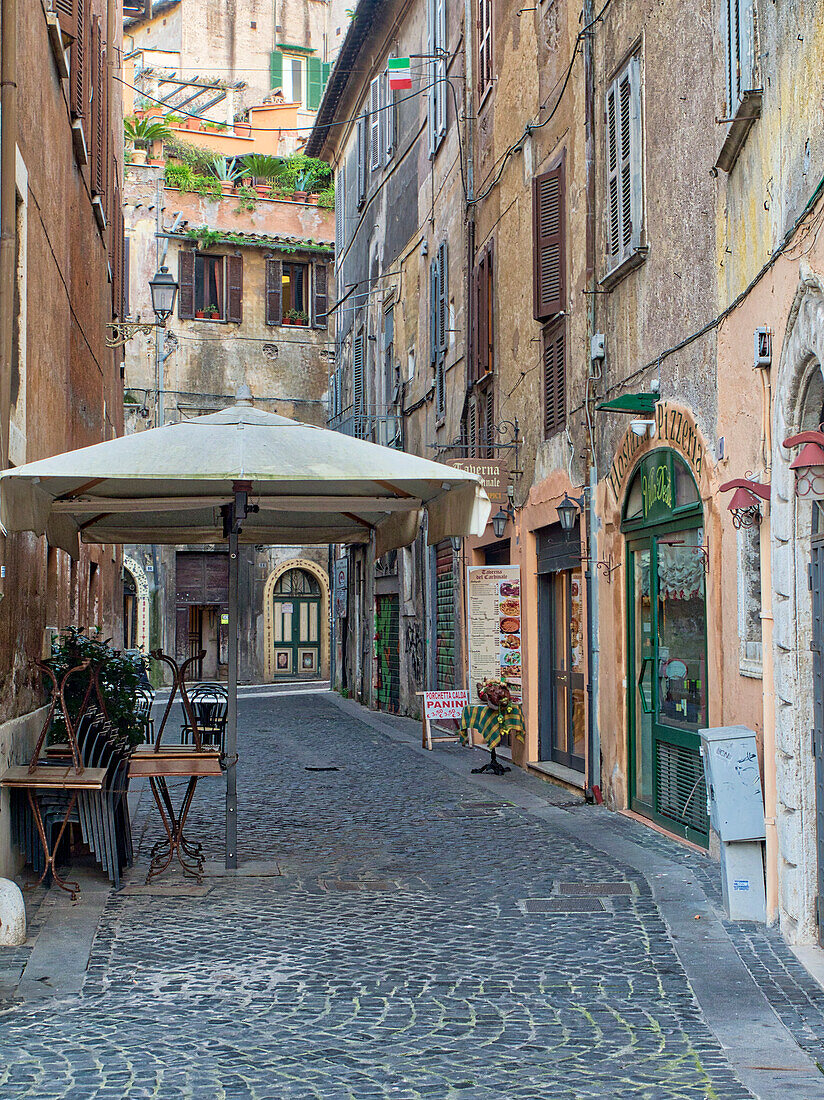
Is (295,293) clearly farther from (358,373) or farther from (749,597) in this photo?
(749,597)

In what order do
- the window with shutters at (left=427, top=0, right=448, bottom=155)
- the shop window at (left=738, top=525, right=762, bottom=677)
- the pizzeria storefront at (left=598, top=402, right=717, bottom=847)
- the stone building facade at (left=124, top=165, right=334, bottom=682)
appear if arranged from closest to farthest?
the shop window at (left=738, top=525, right=762, bottom=677), the pizzeria storefront at (left=598, top=402, right=717, bottom=847), the window with shutters at (left=427, top=0, right=448, bottom=155), the stone building facade at (left=124, top=165, right=334, bottom=682)

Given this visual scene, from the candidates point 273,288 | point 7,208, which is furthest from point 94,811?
point 273,288

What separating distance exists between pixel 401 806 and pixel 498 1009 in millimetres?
5799

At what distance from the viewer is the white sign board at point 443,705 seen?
14.8 metres

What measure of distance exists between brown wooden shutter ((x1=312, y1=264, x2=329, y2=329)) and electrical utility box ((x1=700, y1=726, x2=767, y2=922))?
1179 inches

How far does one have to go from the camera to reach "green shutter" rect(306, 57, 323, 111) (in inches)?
1842

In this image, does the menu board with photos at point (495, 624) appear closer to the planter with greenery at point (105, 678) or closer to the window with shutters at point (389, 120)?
the planter with greenery at point (105, 678)

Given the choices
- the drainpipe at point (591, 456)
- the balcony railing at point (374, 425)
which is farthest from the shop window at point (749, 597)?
the balcony railing at point (374, 425)

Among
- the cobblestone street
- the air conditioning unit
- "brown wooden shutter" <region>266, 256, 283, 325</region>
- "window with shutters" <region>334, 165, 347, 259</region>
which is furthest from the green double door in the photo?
"brown wooden shutter" <region>266, 256, 283, 325</region>

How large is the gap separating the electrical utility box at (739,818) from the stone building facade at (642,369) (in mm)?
113

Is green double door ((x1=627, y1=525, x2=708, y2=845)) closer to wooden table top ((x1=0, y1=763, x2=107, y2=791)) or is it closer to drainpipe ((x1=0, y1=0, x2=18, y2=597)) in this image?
wooden table top ((x1=0, y1=763, x2=107, y2=791))

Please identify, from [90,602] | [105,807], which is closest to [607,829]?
[105,807]

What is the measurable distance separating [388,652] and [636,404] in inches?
550

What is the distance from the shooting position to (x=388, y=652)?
22.9 m
